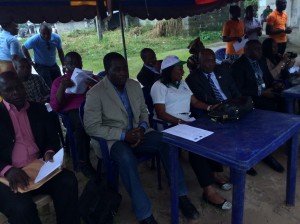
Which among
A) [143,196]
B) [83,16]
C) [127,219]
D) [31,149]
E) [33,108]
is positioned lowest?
[127,219]

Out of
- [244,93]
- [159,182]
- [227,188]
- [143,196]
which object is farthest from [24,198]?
[244,93]

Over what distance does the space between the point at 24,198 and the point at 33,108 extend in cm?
74

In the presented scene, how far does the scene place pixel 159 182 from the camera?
3145 mm

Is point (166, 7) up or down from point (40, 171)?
up

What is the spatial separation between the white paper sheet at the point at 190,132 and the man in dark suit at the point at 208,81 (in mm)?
939

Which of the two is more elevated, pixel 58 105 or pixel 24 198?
pixel 58 105

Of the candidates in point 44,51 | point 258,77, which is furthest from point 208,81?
point 44,51

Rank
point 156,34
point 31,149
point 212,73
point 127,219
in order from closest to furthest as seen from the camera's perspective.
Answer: point 31,149
point 127,219
point 212,73
point 156,34

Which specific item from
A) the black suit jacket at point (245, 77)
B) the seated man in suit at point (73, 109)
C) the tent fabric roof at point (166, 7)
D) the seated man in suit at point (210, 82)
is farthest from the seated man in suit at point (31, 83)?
the black suit jacket at point (245, 77)

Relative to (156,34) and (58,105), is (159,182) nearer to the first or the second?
(58,105)

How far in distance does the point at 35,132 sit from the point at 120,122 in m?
0.77

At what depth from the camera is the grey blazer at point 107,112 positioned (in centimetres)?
270

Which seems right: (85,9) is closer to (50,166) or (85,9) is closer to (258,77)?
(258,77)

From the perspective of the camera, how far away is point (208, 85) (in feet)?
10.6
